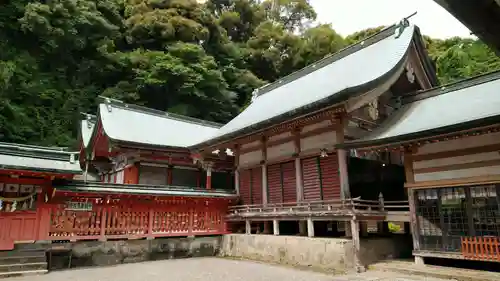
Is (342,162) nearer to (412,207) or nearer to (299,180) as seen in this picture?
(299,180)

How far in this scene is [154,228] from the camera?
13625 mm

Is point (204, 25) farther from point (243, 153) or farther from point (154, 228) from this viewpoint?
point (154, 228)

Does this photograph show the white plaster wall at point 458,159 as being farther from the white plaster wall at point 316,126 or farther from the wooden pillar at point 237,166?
the wooden pillar at point 237,166

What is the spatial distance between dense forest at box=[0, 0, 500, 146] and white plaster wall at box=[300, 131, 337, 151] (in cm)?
2051

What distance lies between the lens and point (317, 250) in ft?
36.0

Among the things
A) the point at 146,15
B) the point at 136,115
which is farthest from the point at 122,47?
the point at 136,115

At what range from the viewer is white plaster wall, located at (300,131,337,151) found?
40.1 feet

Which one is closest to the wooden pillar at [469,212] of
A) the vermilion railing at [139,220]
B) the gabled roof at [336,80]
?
the gabled roof at [336,80]

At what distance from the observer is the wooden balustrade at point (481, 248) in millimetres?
8680

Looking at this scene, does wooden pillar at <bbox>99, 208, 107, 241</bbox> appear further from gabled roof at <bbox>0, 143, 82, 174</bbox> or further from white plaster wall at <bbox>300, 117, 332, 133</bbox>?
white plaster wall at <bbox>300, 117, 332, 133</bbox>

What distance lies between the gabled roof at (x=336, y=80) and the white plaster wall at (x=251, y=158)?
1.41 meters

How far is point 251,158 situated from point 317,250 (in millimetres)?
6236

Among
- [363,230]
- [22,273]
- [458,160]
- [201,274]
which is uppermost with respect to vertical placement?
[458,160]

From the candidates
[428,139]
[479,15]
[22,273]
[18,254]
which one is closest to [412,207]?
[428,139]
